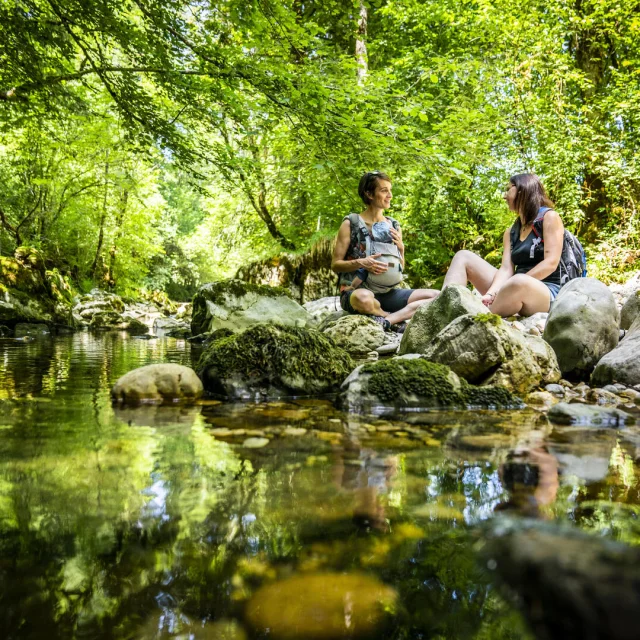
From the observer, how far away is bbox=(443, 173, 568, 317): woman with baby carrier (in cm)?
479

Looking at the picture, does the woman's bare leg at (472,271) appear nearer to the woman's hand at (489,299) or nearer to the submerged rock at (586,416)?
the woman's hand at (489,299)

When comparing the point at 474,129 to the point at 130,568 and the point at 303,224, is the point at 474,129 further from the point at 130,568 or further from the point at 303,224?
the point at 130,568

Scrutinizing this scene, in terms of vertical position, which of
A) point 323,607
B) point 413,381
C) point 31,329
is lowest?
point 323,607

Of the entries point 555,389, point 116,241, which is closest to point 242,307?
point 555,389

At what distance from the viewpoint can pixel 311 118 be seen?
519cm

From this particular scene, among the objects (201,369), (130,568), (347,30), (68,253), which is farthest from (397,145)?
(68,253)

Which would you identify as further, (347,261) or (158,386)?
(347,261)

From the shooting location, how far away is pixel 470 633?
2.94 ft

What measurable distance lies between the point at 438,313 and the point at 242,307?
5142 mm

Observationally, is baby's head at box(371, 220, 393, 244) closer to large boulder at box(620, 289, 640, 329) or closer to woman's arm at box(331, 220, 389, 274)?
woman's arm at box(331, 220, 389, 274)

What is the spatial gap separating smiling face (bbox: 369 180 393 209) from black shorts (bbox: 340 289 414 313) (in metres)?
1.22

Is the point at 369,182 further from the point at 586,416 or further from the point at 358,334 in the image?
the point at 586,416

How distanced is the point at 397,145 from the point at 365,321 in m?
2.21

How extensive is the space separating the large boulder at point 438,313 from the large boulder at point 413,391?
1305 mm
